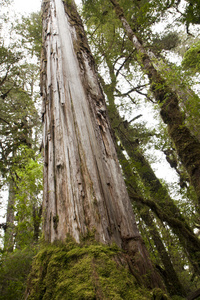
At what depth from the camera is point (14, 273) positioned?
4227 mm

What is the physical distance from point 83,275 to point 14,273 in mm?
4330

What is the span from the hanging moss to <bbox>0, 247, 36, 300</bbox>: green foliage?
9.68 ft

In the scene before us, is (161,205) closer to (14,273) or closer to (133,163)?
(133,163)

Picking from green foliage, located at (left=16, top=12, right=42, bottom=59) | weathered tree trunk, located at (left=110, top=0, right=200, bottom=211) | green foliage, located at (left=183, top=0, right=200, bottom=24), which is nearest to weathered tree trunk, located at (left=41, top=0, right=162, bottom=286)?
weathered tree trunk, located at (left=110, top=0, right=200, bottom=211)

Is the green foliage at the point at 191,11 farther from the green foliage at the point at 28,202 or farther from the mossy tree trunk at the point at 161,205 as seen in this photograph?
the green foliage at the point at 28,202

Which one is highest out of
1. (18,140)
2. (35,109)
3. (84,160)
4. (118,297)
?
(35,109)

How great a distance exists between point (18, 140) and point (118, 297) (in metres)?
8.39

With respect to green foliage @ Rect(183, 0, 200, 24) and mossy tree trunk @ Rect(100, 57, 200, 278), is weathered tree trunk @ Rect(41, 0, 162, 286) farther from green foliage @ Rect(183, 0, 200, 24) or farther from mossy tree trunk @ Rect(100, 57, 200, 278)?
green foliage @ Rect(183, 0, 200, 24)

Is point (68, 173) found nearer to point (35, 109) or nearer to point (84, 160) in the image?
point (84, 160)

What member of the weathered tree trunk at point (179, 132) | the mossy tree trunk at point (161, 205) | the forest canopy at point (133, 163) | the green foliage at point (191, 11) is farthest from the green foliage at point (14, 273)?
the green foliage at point (191, 11)

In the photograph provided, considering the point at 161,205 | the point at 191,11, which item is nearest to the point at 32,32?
the point at 191,11

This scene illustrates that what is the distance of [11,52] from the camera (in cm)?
864

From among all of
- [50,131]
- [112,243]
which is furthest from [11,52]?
[112,243]

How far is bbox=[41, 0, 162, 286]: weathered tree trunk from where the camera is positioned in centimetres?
132
